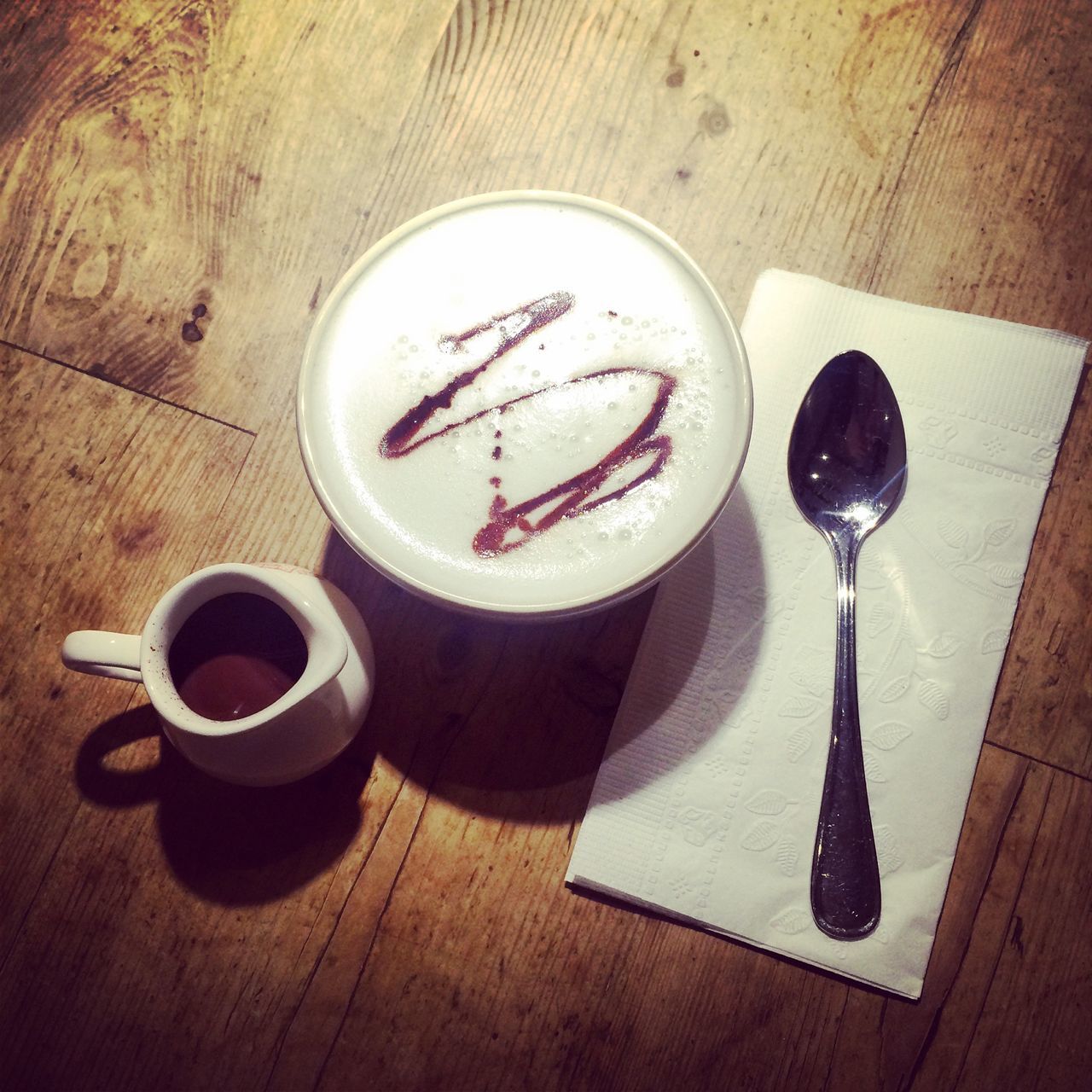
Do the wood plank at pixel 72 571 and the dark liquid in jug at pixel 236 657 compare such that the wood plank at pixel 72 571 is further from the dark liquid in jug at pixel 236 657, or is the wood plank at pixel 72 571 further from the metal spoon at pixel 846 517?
the metal spoon at pixel 846 517

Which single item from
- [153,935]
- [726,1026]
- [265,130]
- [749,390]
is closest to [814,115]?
[749,390]

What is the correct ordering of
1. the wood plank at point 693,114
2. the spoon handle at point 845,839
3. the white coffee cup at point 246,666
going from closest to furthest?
the white coffee cup at point 246,666, the spoon handle at point 845,839, the wood plank at point 693,114

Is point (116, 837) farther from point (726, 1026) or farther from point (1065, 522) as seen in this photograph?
point (1065, 522)

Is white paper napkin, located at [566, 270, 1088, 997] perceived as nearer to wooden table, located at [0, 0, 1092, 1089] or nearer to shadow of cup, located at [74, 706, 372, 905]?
wooden table, located at [0, 0, 1092, 1089]

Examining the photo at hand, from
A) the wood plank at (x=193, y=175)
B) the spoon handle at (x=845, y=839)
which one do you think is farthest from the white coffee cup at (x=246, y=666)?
the spoon handle at (x=845, y=839)

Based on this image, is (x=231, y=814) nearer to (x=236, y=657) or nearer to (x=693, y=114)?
(x=236, y=657)

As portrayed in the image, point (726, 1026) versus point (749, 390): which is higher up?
point (749, 390)
